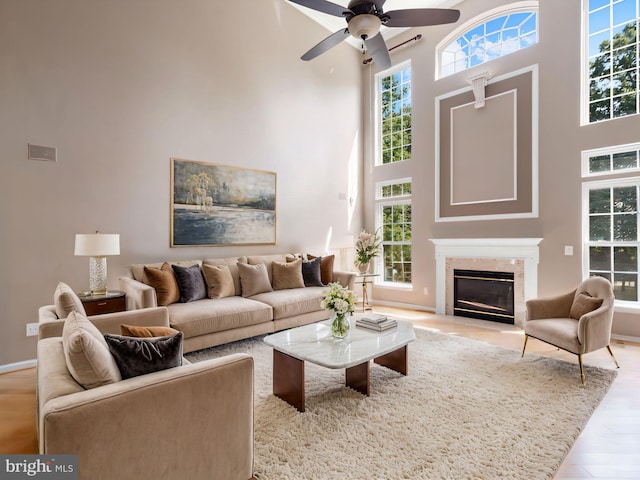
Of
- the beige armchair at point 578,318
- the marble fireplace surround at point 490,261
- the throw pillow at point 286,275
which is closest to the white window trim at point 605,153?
the marble fireplace surround at point 490,261

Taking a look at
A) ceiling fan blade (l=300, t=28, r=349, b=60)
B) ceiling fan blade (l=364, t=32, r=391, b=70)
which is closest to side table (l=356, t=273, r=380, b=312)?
ceiling fan blade (l=364, t=32, r=391, b=70)

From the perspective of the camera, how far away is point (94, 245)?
323cm

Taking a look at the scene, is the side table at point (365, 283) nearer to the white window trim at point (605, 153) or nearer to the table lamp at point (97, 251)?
the white window trim at point (605, 153)

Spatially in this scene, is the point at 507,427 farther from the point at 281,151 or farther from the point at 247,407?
the point at 281,151

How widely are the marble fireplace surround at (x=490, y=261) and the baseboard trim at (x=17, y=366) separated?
212 inches

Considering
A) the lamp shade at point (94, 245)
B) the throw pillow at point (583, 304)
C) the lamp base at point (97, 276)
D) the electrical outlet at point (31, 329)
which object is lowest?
the electrical outlet at point (31, 329)

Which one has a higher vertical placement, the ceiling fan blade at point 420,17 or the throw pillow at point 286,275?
the ceiling fan blade at point 420,17

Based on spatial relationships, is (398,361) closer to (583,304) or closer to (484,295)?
(583,304)

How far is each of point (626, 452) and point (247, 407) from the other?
230 cm

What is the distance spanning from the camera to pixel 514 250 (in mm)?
4859

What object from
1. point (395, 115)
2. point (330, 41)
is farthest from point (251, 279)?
point (395, 115)

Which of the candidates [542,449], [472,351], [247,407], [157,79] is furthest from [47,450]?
[157,79]

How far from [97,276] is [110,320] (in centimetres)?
122

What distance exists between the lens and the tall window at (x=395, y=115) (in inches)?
248
